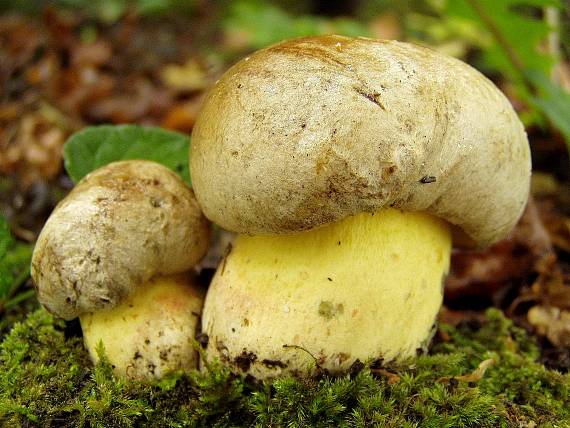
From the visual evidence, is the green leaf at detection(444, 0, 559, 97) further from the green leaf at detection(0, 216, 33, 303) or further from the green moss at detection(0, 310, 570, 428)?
the green leaf at detection(0, 216, 33, 303)

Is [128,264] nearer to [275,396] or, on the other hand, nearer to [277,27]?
[275,396]

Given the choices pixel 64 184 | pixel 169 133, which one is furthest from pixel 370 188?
pixel 64 184

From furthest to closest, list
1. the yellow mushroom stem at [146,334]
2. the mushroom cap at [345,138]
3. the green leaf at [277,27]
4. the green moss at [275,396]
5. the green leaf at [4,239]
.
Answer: the green leaf at [277,27]
the green leaf at [4,239]
the yellow mushroom stem at [146,334]
the green moss at [275,396]
the mushroom cap at [345,138]

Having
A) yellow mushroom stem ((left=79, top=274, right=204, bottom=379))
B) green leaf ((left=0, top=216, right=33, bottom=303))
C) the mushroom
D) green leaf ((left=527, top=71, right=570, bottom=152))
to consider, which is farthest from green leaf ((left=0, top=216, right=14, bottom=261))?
green leaf ((left=527, top=71, right=570, bottom=152))

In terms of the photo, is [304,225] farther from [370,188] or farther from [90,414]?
[90,414]

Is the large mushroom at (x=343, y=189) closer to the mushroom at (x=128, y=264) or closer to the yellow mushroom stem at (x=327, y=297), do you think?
the yellow mushroom stem at (x=327, y=297)

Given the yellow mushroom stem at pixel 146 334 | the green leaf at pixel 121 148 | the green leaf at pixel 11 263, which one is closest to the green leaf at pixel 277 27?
the green leaf at pixel 121 148

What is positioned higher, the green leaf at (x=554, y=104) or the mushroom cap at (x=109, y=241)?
the green leaf at (x=554, y=104)
